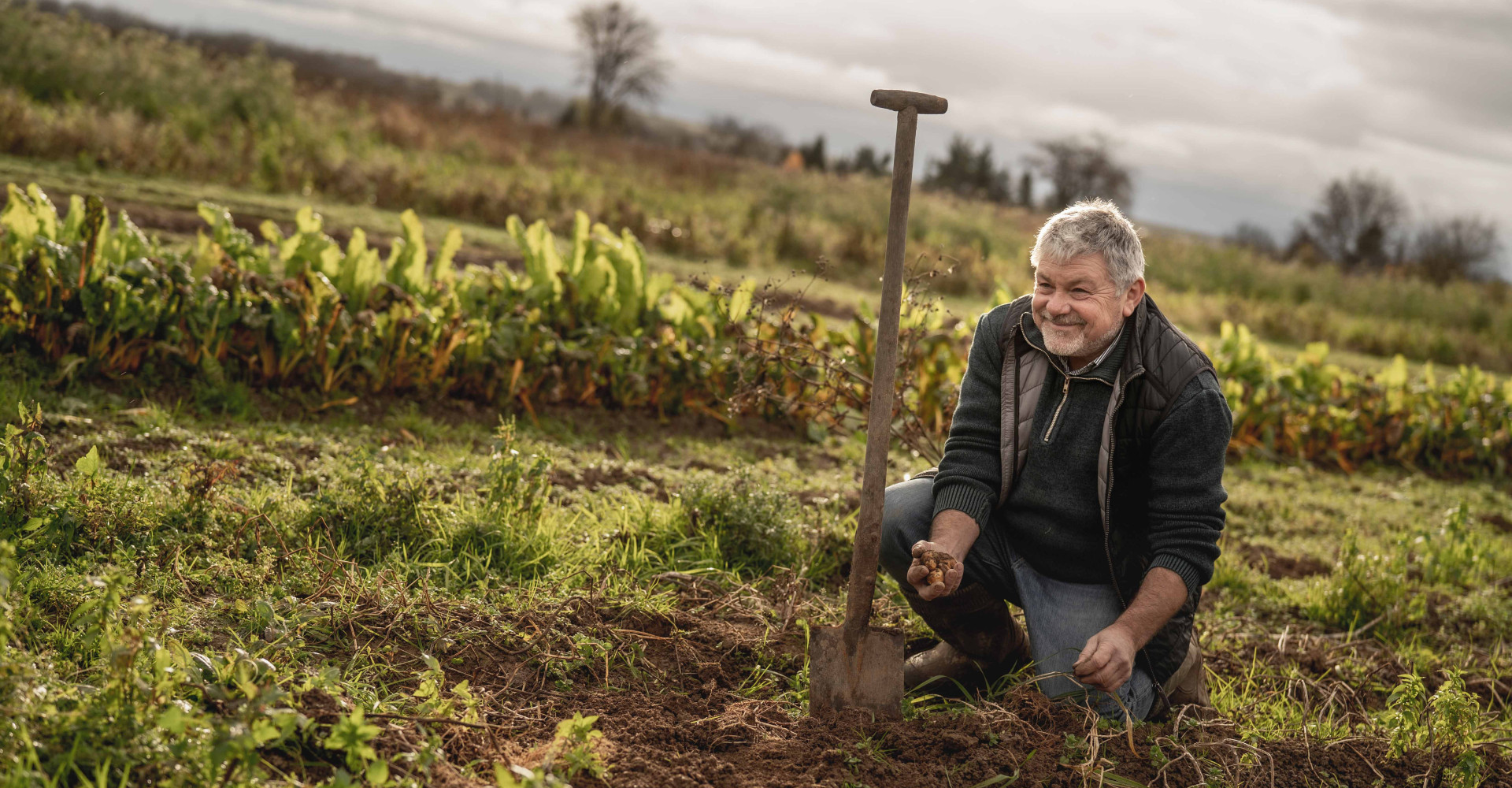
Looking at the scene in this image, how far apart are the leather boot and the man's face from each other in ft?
2.44

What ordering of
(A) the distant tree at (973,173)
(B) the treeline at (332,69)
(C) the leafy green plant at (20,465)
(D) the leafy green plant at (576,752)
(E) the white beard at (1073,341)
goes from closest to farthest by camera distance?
(D) the leafy green plant at (576,752), (E) the white beard at (1073,341), (C) the leafy green plant at (20,465), (B) the treeline at (332,69), (A) the distant tree at (973,173)

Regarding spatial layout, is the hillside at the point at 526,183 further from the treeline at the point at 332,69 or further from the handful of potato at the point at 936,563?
the handful of potato at the point at 936,563

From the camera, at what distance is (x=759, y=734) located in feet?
8.46

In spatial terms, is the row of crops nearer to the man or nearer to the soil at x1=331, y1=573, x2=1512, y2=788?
the man

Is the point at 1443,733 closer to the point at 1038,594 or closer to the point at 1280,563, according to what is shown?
Result: the point at 1038,594

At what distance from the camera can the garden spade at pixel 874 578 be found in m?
2.67

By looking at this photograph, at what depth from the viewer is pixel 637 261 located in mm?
5586

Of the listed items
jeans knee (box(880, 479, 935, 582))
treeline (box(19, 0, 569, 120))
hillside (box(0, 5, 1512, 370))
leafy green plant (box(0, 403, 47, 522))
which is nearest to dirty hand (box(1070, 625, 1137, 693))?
jeans knee (box(880, 479, 935, 582))

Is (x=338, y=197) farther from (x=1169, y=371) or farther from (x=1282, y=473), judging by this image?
(x=1169, y=371)

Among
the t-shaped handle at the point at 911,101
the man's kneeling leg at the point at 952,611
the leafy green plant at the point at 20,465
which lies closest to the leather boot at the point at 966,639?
the man's kneeling leg at the point at 952,611

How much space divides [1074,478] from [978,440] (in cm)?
28

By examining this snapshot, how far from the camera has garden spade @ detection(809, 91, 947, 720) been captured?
2672 millimetres

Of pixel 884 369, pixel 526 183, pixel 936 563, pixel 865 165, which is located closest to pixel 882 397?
pixel 884 369

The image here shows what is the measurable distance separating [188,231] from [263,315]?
3.44 m
